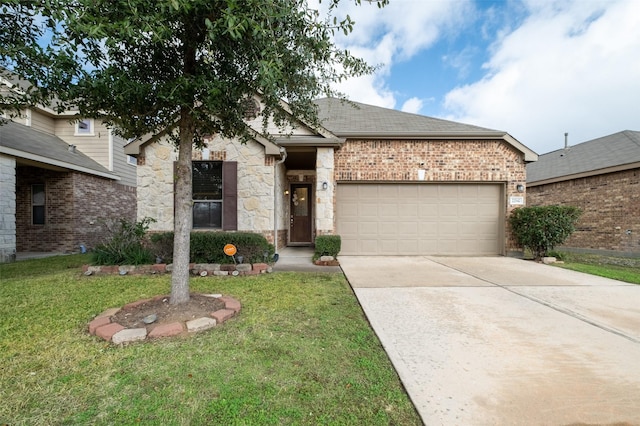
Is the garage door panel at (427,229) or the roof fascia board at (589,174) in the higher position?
the roof fascia board at (589,174)

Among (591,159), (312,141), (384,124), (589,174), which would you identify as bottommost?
(589,174)

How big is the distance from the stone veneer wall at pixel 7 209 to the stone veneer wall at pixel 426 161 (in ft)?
30.7

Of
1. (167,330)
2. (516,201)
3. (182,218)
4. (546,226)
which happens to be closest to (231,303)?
(167,330)

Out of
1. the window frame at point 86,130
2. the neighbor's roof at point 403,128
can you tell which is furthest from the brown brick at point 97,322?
the window frame at point 86,130

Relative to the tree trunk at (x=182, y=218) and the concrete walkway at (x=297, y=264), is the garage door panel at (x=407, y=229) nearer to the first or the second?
the concrete walkway at (x=297, y=264)

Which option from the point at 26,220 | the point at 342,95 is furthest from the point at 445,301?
the point at 26,220

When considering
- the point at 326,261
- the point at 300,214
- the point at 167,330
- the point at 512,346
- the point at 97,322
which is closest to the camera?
the point at 512,346

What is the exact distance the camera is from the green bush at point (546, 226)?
7078 mm

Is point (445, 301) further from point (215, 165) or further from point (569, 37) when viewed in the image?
point (569, 37)

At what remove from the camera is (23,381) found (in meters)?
→ 2.09

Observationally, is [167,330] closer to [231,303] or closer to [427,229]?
[231,303]

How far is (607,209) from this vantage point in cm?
983

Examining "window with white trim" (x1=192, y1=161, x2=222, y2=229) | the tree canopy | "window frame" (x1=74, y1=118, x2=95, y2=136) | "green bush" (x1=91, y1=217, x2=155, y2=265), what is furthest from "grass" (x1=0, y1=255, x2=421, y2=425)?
"window frame" (x1=74, y1=118, x2=95, y2=136)

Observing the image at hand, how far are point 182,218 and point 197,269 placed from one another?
261 cm
